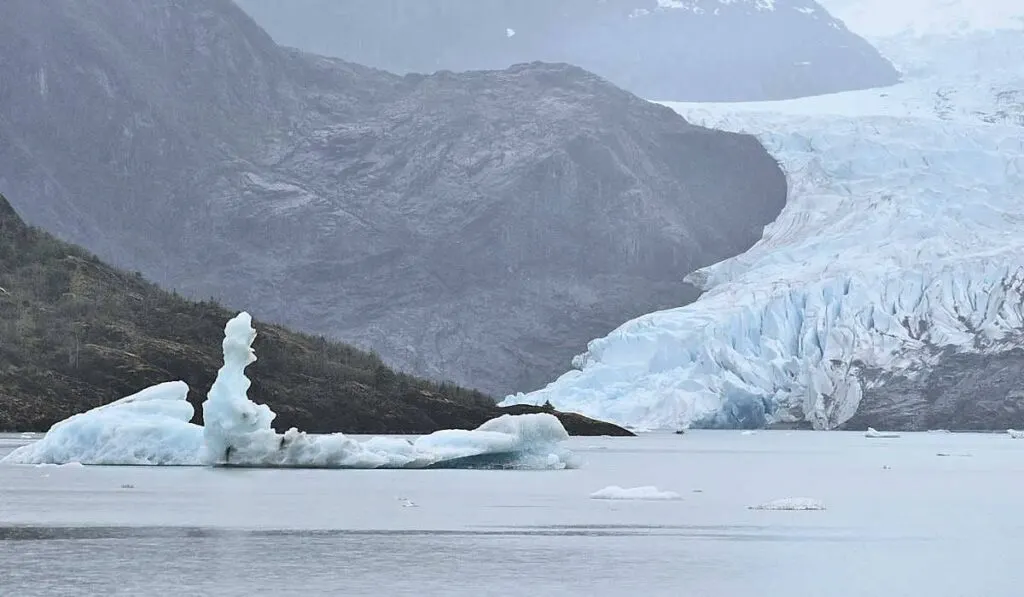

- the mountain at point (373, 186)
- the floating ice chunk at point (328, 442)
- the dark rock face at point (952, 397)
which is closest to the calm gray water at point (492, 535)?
the floating ice chunk at point (328, 442)

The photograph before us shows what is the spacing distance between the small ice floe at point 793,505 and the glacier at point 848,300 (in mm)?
57422

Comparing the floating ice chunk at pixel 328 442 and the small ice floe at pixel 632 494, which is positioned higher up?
the floating ice chunk at pixel 328 442

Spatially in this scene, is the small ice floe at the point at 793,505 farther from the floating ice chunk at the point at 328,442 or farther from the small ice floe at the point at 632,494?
the floating ice chunk at the point at 328,442

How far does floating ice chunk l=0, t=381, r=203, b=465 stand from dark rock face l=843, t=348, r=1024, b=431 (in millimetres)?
56931

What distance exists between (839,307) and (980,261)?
332 inches

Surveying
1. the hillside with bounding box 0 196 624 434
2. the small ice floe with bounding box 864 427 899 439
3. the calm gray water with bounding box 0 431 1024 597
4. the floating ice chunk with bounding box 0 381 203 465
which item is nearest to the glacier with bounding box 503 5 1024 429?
the small ice floe with bounding box 864 427 899 439

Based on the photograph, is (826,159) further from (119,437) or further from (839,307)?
(119,437)

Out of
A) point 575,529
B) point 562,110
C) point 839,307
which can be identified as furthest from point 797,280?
point 575,529

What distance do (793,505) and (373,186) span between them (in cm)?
11219

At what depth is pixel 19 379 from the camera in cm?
6956

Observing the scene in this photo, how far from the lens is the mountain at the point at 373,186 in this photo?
430 ft

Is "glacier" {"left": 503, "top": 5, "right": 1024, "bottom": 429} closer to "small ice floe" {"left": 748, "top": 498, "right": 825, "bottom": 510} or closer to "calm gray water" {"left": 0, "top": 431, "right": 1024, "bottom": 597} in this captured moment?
"calm gray water" {"left": 0, "top": 431, "right": 1024, "bottom": 597}

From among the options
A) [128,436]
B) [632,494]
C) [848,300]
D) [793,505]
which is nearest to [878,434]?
[848,300]

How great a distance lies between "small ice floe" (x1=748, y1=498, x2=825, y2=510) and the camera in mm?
33250
